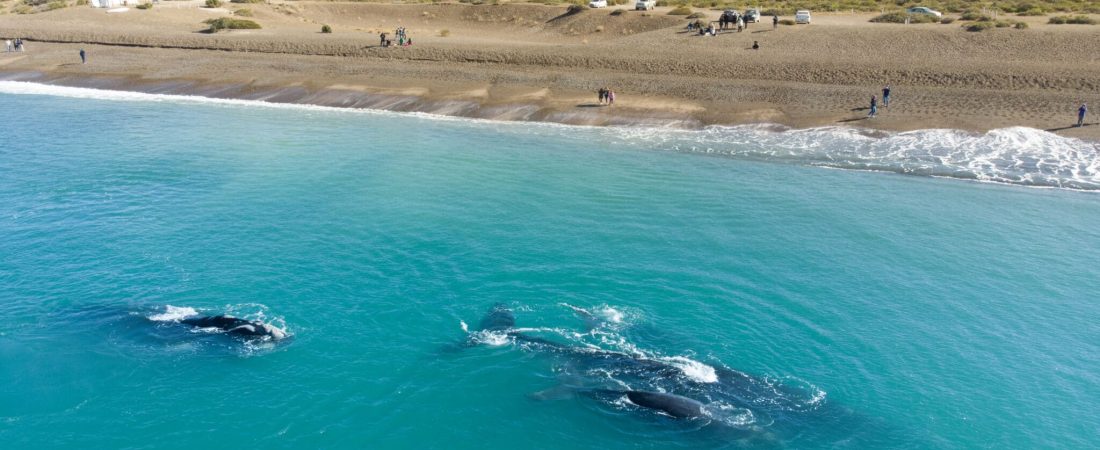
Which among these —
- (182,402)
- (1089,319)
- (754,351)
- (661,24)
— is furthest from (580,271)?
(661,24)

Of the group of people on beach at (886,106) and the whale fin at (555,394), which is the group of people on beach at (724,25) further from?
the whale fin at (555,394)

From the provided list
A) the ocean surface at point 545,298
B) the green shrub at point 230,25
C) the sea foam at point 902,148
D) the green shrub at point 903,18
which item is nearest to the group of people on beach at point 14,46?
the green shrub at point 230,25

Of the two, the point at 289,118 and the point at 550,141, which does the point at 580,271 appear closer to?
the point at 550,141

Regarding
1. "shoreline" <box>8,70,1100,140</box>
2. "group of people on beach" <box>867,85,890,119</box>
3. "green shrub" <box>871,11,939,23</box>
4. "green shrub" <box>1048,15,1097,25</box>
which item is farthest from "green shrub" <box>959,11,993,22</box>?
"shoreline" <box>8,70,1100,140</box>

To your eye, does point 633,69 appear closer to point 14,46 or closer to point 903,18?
point 903,18

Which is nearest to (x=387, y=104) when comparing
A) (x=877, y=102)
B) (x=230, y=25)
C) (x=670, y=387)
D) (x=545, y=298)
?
(x=230, y=25)

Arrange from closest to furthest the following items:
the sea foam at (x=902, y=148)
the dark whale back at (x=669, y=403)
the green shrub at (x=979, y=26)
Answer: the dark whale back at (x=669, y=403)
the sea foam at (x=902, y=148)
the green shrub at (x=979, y=26)
